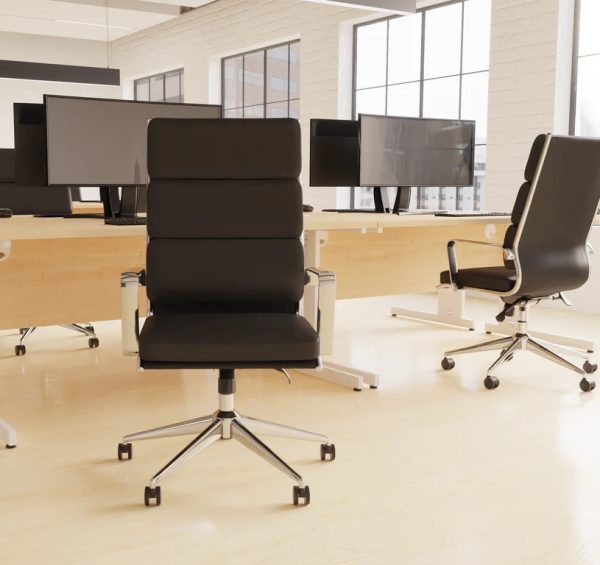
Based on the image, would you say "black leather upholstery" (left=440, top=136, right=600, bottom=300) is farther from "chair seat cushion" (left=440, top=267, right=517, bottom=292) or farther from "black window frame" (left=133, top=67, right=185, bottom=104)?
"black window frame" (left=133, top=67, right=185, bottom=104)

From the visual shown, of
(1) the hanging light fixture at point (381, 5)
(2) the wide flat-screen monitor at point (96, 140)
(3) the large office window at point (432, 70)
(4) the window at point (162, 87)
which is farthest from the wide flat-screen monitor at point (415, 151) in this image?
(4) the window at point (162, 87)

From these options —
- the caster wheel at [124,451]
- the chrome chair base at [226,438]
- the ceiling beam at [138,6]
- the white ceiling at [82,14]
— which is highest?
the ceiling beam at [138,6]

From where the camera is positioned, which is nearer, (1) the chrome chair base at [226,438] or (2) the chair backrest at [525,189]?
(1) the chrome chair base at [226,438]

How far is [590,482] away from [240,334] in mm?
1203

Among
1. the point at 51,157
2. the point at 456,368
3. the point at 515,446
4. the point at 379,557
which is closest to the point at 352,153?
the point at 456,368

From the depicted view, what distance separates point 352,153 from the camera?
4.54 metres

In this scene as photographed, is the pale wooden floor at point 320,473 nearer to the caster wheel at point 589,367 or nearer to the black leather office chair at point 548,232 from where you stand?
the caster wheel at point 589,367

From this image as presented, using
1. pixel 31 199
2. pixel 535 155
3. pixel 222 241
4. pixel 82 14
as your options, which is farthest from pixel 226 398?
pixel 82 14

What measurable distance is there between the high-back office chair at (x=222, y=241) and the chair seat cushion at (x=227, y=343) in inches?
0.7

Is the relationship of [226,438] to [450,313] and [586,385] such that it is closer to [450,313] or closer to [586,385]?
[586,385]

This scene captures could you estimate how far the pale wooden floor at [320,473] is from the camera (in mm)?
2084

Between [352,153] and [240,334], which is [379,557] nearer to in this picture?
[240,334]

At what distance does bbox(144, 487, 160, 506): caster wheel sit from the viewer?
2.32m

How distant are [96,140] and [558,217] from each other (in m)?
2.04
